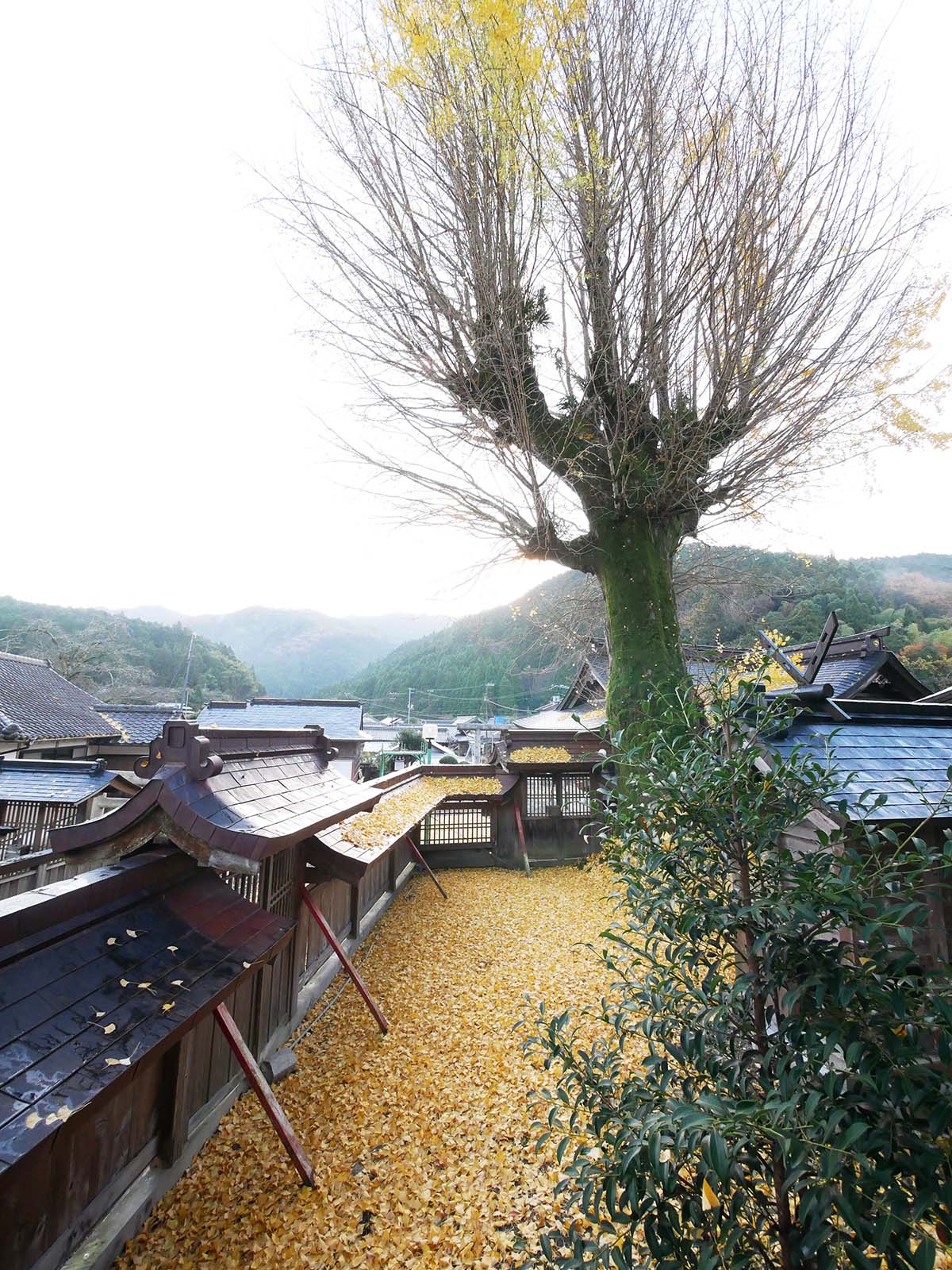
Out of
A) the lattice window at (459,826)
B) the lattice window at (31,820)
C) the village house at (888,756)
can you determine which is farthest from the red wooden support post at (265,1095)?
the lattice window at (31,820)

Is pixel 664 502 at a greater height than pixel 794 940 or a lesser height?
greater

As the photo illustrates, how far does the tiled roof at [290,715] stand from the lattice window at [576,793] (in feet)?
30.8

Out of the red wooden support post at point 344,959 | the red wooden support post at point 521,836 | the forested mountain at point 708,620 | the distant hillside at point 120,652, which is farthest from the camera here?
the distant hillside at point 120,652

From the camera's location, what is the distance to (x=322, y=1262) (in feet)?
9.56

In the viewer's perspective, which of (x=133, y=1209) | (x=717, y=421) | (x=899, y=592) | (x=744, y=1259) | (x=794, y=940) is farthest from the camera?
(x=899, y=592)

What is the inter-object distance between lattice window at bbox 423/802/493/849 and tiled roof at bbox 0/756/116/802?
A: 271 inches

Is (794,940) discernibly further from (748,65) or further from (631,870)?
(748,65)

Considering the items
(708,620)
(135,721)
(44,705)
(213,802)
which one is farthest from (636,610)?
(135,721)

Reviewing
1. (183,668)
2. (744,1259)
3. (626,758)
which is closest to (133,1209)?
(744,1259)

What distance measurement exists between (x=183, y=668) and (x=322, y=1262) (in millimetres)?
58406

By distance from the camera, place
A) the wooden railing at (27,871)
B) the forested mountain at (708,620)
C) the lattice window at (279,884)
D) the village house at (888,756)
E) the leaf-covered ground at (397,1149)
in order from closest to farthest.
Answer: the leaf-covered ground at (397,1149) < the village house at (888,756) < the lattice window at (279,884) < the wooden railing at (27,871) < the forested mountain at (708,620)

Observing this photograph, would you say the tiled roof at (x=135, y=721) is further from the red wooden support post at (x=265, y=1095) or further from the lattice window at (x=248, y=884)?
the red wooden support post at (x=265, y=1095)

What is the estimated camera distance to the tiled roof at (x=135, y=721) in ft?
64.4

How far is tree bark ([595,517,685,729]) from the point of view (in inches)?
279
